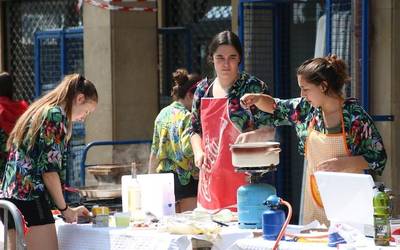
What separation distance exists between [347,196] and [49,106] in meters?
1.93

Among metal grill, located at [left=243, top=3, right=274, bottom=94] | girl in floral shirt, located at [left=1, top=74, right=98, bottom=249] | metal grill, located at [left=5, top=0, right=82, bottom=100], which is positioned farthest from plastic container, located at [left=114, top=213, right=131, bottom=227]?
metal grill, located at [left=5, top=0, right=82, bottom=100]

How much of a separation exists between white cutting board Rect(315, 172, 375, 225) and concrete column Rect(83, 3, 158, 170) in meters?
6.83

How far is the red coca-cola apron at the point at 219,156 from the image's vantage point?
6.41 m

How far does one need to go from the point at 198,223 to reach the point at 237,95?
3.57ft

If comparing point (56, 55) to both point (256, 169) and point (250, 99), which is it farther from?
point (256, 169)

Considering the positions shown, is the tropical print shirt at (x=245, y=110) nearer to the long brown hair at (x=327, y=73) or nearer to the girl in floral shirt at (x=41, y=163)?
the long brown hair at (x=327, y=73)

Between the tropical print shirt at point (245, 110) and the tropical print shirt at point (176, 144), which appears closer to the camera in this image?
the tropical print shirt at point (245, 110)

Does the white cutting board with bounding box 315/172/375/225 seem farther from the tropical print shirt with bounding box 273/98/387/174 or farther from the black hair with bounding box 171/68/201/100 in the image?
the black hair with bounding box 171/68/201/100

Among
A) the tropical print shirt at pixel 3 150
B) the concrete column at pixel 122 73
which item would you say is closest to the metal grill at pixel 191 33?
the concrete column at pixel 122 73

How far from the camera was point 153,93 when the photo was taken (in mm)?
12102

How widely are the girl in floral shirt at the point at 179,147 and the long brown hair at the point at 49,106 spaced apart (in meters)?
1.70

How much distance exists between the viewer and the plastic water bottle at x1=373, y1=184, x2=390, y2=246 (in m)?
4.86

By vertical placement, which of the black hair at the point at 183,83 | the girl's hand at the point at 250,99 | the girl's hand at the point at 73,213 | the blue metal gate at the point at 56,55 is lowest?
the girl's hand at the point at 73,213

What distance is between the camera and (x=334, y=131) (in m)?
5.74
